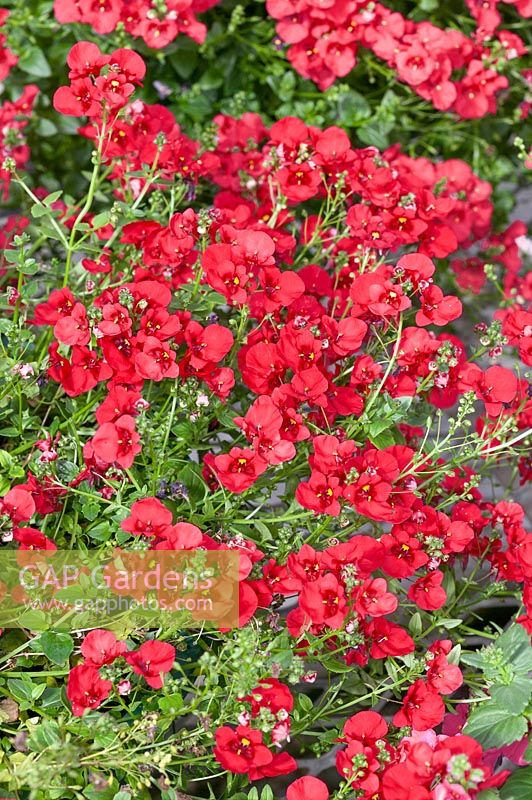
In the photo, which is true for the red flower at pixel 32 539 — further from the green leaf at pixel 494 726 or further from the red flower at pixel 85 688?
the green leaf at pixel 494 726

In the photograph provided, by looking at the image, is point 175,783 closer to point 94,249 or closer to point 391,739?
point 391,739

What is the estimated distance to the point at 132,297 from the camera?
53.6 inches

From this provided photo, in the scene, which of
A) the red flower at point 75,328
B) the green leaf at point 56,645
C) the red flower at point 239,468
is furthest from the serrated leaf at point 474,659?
the red flower at point 75,328

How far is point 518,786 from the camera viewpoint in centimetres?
132

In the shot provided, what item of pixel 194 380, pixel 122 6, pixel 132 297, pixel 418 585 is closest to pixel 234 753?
pixel 418 585

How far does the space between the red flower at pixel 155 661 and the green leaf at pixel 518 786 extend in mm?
463

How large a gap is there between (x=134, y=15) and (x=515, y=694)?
4.47ft

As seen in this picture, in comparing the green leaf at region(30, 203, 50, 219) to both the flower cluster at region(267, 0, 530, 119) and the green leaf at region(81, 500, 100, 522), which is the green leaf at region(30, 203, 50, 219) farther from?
the flower cluster at region(267, 0, 530, 119)

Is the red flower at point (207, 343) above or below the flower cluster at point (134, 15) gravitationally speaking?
below

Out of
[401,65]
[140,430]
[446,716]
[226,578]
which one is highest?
[401,65]

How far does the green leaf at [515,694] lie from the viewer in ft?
4.13

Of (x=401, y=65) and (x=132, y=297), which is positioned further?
(x=401, y=65)

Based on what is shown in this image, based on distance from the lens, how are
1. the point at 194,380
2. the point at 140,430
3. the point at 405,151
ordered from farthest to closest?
the point at 405,151
the point at 194,380
the point at 140,430

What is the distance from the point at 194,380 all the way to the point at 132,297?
14 cm
